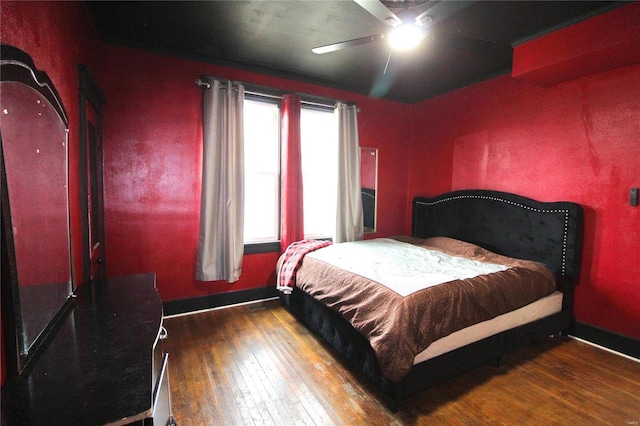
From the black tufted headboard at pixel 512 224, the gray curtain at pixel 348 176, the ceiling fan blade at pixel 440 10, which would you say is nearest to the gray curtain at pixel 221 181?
the gray curtain at pixel 348 176

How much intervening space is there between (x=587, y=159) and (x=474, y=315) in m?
1.93

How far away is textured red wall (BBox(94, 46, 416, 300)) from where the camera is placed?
9.09 ft

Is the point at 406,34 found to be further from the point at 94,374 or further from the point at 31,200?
the point at 94,374

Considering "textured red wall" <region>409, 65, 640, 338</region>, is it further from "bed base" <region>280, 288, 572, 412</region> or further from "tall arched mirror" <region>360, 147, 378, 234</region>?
"tall arched mirror" <region>360, 147, 378, 234</region>

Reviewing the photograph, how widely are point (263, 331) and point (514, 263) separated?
245cm

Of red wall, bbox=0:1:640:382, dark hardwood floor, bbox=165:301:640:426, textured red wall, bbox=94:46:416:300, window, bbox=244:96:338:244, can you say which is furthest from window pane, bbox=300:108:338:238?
dark hardwood floor, bbox=165:301:640:426

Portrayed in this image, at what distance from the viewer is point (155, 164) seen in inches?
116

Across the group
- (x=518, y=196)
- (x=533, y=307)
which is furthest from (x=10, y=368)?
(x=518, y=196)

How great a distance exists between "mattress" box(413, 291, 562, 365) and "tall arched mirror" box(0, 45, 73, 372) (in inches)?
75.1

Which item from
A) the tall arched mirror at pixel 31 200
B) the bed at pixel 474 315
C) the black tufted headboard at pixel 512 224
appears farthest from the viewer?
the black tufted headboard at pixel 512 224

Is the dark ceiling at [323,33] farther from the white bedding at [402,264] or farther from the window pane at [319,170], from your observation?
the white bedding at [402,264]

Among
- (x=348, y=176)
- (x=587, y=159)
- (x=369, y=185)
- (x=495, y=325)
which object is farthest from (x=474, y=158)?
(x=495, y=325)

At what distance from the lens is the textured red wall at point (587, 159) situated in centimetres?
247

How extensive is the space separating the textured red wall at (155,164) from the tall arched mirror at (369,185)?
1768 mm
